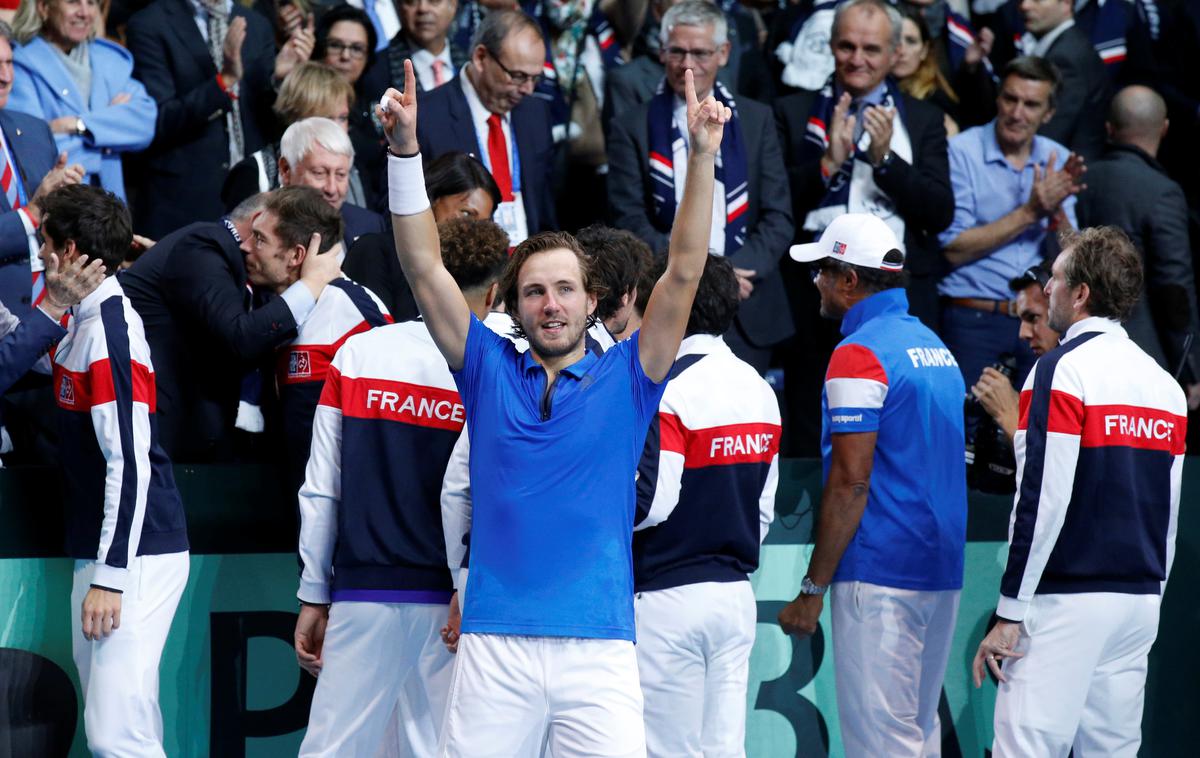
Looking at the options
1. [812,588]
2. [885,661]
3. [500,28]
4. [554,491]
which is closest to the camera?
[554,491]

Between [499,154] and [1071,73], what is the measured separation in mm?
3542

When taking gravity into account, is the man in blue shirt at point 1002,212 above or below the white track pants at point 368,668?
above

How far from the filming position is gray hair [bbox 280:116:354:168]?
635 cm

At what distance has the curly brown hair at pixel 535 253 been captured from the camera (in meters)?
4.30

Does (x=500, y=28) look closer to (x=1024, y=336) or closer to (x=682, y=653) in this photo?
(x=1024, y=336)

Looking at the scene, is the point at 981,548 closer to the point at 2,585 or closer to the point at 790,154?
the point at 790,154

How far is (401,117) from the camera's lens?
4066mm

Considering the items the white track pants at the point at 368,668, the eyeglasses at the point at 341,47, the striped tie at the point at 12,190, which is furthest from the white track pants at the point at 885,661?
the eyeglasses at the point at 341,47

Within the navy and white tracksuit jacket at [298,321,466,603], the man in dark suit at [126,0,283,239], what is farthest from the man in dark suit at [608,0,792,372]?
the navy and white tracksuit jacket at [298,321,466,603]

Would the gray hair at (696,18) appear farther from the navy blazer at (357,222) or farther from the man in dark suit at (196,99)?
the man in dark suit at (196,99)

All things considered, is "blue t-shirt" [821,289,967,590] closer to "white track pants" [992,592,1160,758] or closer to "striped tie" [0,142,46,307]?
"white track pants" [992,592,1160,758]

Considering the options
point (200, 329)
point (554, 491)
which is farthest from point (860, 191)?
point (554, 491)

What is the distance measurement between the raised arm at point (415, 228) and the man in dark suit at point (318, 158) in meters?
2.19

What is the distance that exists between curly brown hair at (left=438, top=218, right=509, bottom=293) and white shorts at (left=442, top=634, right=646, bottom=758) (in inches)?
51.4
